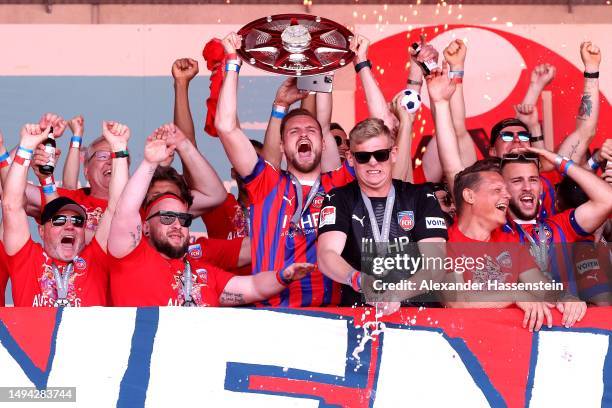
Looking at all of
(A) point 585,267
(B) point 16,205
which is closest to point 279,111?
(B) point 16,205

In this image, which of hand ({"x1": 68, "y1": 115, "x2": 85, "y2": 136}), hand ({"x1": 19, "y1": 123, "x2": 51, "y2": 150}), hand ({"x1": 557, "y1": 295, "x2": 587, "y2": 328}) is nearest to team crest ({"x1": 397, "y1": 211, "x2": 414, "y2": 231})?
hand ({"x1": 557, "y1": 295, "x2": 587, "y2": 328})

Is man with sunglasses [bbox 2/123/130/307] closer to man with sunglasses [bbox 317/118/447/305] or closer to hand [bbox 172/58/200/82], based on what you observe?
man with sunglasses [bbox 317/118/447/305]

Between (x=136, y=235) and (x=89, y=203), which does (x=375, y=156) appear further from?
(x=89, y=203)

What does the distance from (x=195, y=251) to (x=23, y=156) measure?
1.02 meters

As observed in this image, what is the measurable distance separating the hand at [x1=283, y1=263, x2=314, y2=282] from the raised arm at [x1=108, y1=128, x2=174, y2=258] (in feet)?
2.35

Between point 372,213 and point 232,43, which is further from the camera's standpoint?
point 232,43

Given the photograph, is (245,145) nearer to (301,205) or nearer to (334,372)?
(301,205)

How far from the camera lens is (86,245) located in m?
5.11

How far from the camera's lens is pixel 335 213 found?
4621 mm

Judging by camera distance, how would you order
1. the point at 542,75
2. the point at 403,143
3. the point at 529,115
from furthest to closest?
the point at 542,75, the point at 529,115, the point at 403,143

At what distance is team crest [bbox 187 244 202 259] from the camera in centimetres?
540

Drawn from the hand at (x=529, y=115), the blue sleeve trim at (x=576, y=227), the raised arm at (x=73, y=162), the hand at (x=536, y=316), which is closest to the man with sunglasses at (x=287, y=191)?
the hand at (x=536, y=316)

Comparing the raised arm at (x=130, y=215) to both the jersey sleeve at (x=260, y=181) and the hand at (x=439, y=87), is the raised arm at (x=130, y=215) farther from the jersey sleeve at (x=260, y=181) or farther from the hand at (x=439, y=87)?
the hand at (x=439, y=87)

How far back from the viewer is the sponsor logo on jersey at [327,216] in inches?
181
